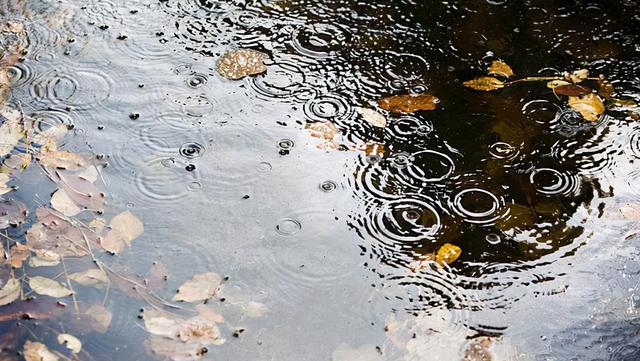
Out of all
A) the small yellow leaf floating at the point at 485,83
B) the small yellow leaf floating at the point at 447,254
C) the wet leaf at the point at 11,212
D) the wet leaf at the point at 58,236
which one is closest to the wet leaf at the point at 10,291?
the wet leaf at the point at 58,236

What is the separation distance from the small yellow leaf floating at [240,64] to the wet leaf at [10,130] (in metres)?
0.88

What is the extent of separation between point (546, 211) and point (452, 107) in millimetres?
642

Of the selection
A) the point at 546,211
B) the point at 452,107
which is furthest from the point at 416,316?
the point at 452,107

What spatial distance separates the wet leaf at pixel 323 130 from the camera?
2.51m

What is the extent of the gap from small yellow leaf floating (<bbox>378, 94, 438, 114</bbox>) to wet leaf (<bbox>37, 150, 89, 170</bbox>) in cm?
127

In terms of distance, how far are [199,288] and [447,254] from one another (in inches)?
34.2

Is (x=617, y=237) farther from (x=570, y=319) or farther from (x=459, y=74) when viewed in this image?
(x=459, y=74)

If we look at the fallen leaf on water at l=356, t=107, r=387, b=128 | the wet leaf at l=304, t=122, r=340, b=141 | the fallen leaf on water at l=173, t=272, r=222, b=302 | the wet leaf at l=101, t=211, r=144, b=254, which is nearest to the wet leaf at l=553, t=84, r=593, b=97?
the fallen leaf on water at l=356, t=107, r=387, b=128

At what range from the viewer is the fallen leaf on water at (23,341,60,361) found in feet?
5.97

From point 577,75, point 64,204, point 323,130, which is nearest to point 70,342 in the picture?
point 64,204

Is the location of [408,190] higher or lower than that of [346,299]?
higher

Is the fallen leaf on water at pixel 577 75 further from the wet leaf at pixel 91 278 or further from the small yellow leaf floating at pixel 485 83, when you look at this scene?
the wet leaf at pixel 91 278

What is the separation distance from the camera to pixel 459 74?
2826mm

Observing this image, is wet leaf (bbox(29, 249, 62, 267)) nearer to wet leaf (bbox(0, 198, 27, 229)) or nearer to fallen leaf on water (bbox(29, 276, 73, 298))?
fallen leaf on water (bbox(29, 276, 73, 298))
